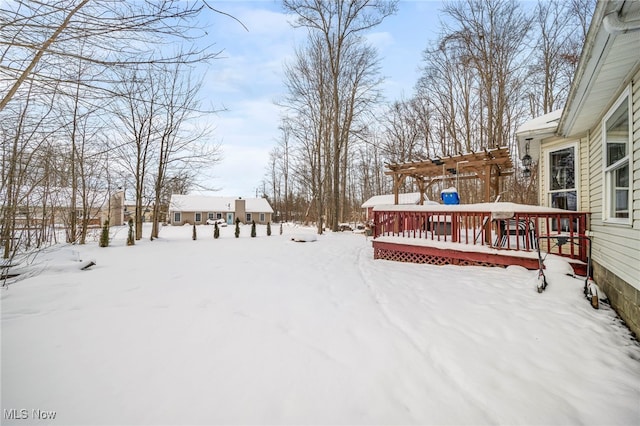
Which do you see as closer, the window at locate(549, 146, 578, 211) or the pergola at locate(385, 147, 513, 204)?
the window at locate(549, 146, 578, 211)

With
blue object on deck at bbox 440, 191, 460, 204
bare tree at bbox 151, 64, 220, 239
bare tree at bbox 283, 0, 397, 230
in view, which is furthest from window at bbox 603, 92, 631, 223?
bare tree at bbox 151, 64, 220, 239

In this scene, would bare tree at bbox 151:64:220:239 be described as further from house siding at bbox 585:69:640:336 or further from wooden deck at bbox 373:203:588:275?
house siding at bbox 585:69:640:336

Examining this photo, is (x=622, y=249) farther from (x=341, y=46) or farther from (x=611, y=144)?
(x=341, y=46)

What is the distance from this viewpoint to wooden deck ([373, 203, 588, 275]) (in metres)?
4.54

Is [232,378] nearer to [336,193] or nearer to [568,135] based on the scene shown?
[568,135]

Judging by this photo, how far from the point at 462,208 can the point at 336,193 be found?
11069 mm

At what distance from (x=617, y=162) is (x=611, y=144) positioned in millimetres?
565

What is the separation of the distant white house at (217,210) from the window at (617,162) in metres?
29.4

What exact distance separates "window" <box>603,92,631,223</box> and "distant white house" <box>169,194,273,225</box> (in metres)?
29.4

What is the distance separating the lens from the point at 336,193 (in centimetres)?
1645

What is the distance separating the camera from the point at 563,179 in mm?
5863

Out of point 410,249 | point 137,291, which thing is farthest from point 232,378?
point 410,249

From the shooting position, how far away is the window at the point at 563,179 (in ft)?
18.2
